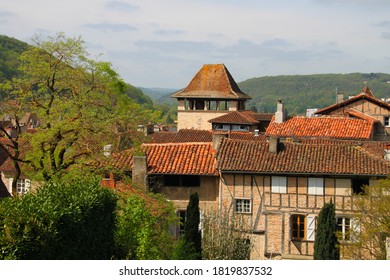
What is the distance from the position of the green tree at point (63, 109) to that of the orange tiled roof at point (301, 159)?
252 inches

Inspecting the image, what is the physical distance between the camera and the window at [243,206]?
33.4 metres

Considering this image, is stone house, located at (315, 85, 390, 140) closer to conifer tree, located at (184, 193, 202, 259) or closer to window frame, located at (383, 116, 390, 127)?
window frame, located at (383, 116, 390, 127)

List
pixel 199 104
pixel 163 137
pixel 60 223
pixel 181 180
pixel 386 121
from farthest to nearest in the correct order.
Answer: pixel 199 104
pixel 386 121
pixel 163 137
pixel 181 180
pixel 60 223

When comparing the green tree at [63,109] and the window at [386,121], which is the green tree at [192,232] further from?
the window at [386,121]

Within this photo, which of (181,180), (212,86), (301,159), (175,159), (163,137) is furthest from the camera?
(212,86)

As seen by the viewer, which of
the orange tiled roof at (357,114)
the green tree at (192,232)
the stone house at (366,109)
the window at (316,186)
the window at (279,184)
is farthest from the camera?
the stone house at (366,109)

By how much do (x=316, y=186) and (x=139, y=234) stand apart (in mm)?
12870

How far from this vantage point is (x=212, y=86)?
246 ft

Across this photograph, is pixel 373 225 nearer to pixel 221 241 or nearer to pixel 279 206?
pixel 221 241

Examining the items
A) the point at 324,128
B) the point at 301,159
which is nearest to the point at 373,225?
the point at 301,159

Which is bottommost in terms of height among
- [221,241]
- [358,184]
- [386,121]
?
[221,241]

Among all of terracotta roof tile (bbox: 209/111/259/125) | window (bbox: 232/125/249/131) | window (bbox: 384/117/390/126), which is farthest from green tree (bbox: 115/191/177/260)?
window (bbox: 384/117/390/126)

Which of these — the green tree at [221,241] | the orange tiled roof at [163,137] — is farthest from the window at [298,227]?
the orange tiled roof at [163,137]
